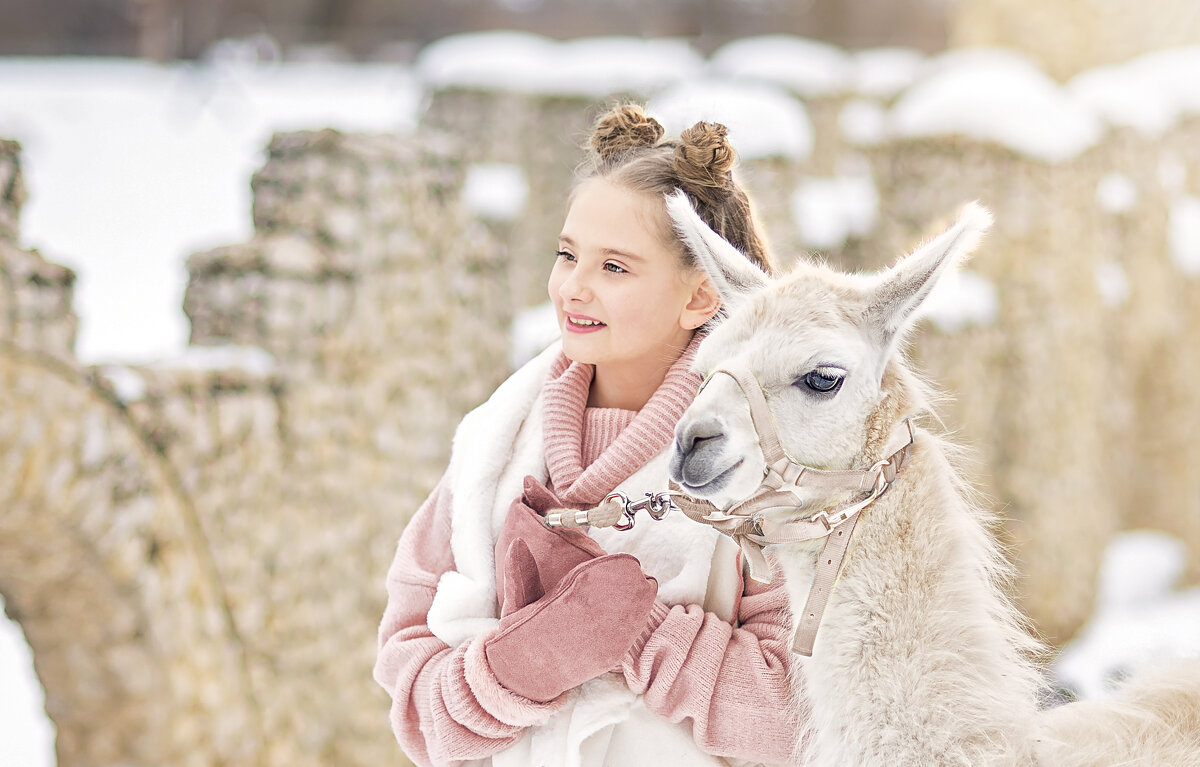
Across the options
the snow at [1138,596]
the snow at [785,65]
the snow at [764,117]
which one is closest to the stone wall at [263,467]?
the snow at [764,117]

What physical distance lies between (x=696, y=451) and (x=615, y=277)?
308 millimetres

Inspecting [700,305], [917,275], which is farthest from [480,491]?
[917,275]

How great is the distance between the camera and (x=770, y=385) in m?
1.25

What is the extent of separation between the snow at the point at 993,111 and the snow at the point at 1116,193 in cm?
91

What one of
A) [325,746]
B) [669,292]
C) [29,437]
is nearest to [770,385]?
[669,292]

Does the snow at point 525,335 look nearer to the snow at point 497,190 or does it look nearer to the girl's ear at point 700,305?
the girl's ear at point 700,305

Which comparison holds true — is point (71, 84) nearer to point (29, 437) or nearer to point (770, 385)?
point (29, 437)

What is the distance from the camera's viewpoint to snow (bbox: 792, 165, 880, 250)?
8867 millimetres

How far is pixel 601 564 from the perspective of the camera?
1.13m

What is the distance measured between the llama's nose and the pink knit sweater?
13cm

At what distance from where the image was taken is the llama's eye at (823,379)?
1.25 m

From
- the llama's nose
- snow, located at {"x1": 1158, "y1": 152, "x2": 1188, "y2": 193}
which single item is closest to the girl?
the llama's nose

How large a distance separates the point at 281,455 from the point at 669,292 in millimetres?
3305

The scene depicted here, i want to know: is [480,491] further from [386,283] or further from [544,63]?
[544,63]
